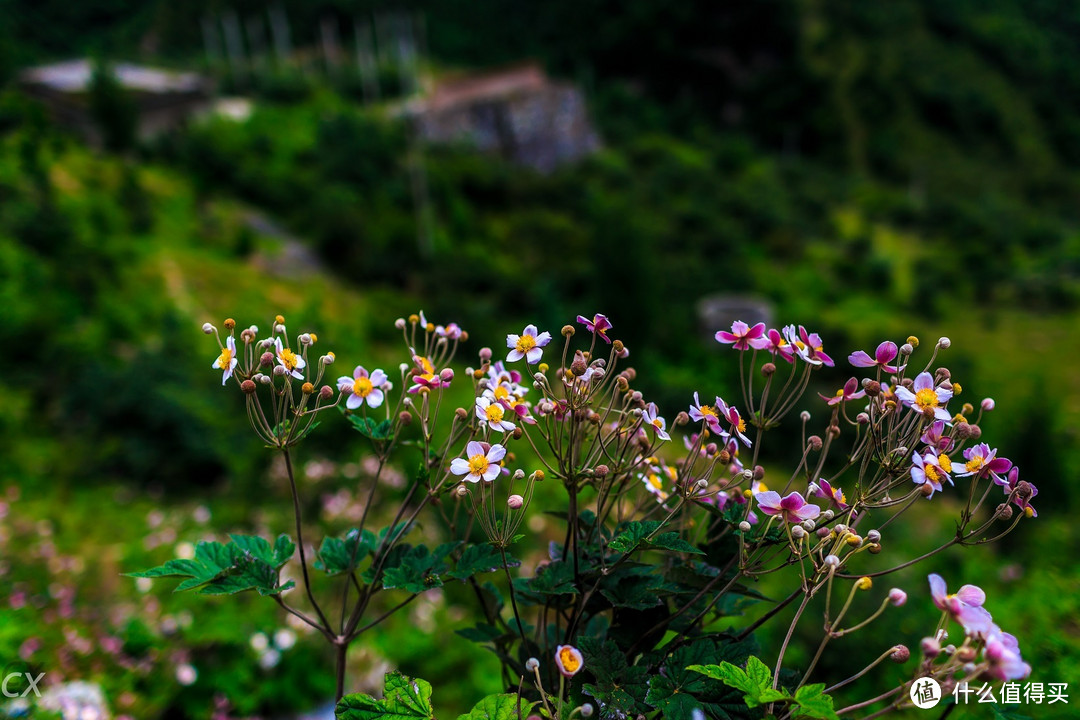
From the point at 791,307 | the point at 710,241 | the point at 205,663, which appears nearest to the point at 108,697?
the point at 205,663

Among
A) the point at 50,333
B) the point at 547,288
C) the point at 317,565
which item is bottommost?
the point at 547,288

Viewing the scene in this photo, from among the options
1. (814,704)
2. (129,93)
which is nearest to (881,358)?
(814,704)

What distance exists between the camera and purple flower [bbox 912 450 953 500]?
104 cm

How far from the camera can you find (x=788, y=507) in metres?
1.06

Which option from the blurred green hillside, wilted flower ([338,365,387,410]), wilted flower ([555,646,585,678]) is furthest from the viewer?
the blurred green hillside

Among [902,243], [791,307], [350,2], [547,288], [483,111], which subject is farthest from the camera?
[350,2]

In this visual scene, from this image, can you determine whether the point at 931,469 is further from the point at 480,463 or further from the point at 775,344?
the point at 480,463

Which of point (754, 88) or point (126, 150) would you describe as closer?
point (126, 150)

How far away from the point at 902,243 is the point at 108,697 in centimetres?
3597

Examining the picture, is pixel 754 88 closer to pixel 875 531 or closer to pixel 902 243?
pixel 902 243

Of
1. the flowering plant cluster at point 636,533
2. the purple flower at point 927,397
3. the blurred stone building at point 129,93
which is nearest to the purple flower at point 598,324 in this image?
the flowering plant cluster at point 636,533

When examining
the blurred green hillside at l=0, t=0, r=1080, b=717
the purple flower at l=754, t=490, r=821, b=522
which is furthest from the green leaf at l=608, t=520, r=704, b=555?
the blurred green hillside at l=0, t=0, r=1080, b=717

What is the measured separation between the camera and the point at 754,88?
143ft

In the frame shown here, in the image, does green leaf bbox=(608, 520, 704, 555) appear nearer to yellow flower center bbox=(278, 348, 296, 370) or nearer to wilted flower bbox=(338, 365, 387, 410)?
wilted flower bbox=(338, 365, 387, 410)
